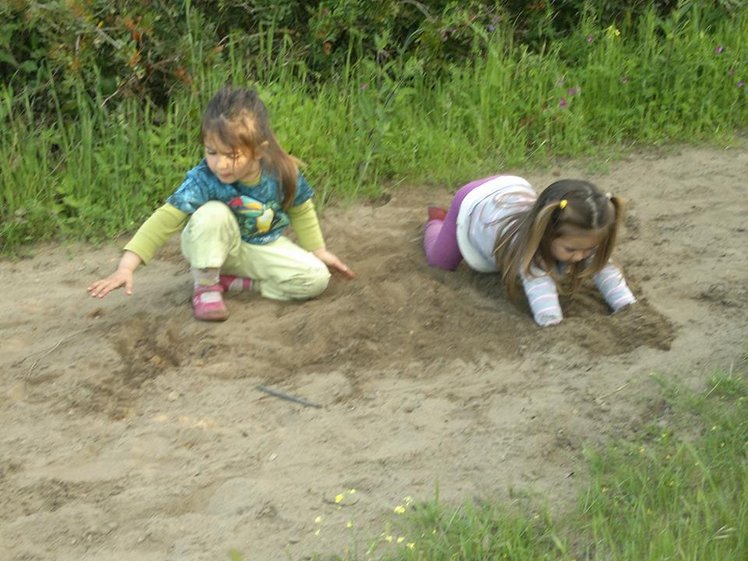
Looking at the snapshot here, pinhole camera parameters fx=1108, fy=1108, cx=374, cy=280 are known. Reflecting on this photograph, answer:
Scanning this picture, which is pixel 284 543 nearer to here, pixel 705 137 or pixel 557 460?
pixel 557 460

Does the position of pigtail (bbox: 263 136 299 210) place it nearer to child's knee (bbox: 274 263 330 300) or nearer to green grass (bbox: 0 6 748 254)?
child's knee (bbox: 274 263 330 300)

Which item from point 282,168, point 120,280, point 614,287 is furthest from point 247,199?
point 614,287

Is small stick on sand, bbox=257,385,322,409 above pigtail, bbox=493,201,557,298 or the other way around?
the other way around

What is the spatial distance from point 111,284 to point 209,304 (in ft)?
1.64

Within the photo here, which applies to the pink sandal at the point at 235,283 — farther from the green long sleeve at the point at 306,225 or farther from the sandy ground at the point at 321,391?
the green long sleeve at the point at 306,225

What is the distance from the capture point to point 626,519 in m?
3.05

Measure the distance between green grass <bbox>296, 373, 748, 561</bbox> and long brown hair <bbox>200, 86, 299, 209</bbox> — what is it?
68.5 inches

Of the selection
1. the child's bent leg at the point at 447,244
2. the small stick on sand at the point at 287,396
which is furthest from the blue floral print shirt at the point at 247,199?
the small stick on sand at the point at 287,396

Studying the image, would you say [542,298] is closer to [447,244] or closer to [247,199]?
[447,244]

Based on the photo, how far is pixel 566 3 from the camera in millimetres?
7156

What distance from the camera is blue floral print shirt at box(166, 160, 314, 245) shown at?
4445mm

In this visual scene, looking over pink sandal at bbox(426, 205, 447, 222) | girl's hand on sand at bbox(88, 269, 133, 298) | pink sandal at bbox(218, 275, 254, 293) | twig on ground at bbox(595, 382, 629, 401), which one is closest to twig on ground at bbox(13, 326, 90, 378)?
girl's hand on sand at bbox(88, 269, 133, 298)

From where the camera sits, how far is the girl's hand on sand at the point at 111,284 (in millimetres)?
4035

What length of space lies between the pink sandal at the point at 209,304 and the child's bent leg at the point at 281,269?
0.21 m
